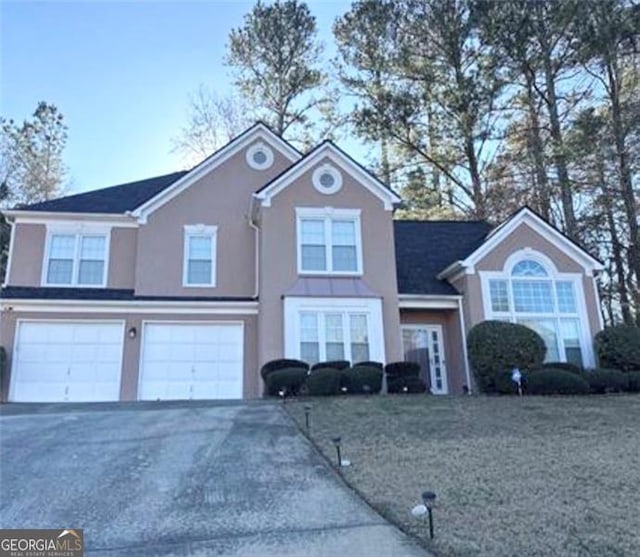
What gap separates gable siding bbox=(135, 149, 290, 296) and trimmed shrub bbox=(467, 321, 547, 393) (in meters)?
7.05

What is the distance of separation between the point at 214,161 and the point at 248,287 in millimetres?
4395

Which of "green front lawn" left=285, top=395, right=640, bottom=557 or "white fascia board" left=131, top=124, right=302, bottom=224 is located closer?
"green front lawn" left=285, top=395, right=640, bottom=557

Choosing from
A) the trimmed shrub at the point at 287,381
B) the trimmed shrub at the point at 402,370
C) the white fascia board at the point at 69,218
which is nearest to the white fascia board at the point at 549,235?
the trimmed shrub at the point at 402,370

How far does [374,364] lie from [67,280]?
32.2ft

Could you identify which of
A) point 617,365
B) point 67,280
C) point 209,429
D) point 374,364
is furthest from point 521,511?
point 67,280

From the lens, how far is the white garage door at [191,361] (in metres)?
16.3

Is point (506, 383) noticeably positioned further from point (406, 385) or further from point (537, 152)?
point (537, 152)

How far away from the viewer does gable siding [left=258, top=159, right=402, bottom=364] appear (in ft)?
53.0

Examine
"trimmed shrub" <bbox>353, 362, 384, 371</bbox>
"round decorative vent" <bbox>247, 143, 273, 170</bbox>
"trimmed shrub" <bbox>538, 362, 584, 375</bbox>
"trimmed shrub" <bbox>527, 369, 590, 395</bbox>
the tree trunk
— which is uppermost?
the tree trunk

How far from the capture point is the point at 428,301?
56.9 ft

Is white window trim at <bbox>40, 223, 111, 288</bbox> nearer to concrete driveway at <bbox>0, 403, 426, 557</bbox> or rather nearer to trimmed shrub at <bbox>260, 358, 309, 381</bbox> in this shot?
trimmed shrub at <bbox>260, 358, 309, 381</bbox>

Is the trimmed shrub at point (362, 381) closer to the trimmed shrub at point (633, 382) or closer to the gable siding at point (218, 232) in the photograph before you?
the gable siding at point (218, 232)

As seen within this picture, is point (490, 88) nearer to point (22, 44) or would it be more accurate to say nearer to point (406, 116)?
point (406, 116)

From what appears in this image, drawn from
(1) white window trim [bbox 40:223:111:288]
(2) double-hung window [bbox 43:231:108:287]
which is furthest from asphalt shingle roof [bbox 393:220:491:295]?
(2) double-hung window [bbox 43:231:108:287]
